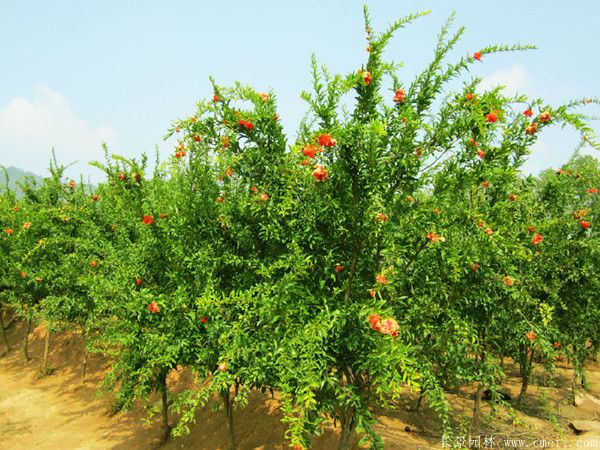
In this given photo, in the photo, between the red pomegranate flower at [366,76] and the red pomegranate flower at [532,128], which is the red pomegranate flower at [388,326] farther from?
the red pomegranate flower at [532,128]

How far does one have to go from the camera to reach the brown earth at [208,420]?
812cm

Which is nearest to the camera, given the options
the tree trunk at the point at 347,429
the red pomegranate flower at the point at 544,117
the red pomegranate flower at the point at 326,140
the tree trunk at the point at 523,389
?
the red pomegranate flower at the point at 326,140

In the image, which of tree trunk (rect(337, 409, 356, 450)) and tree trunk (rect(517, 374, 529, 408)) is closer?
tree trunk (rect(337, 409, 356, 450))

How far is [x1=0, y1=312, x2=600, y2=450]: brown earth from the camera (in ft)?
26.6

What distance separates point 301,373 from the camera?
3889 mm

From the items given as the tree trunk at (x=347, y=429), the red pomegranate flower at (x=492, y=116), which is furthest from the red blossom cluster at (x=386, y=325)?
the tree trunk at (x=347, y=429)

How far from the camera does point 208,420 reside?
9.15m

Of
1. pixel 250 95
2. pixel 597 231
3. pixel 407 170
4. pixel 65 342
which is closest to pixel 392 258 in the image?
pixel 407 170

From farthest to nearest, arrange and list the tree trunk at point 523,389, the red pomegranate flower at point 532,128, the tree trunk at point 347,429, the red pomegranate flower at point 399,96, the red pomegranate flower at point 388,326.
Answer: the tree trunk at point 523,389 → the tree trunk at point 347,429 → the red pomegranate flower at point 399,96 → the red pomegranate flower at point 532,128 → the red pomegranate flower at point 388,326

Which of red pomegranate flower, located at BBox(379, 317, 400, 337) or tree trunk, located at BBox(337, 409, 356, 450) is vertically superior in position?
red pomegranate flower, located at BBox(379, 317, 400, 337)

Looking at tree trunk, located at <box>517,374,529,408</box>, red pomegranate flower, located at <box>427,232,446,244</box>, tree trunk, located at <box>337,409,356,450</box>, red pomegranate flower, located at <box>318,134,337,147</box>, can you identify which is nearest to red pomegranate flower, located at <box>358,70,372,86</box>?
red pomegranate flower, located at <box>318,134,337,147</box>

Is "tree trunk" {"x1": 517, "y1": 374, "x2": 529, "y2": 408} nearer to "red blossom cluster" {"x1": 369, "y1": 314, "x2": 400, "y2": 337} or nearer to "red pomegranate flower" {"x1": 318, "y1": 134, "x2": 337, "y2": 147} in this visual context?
"red blossom cluster" {"x1": 369, "y1": 314, "x2": 400, "y2": 337}

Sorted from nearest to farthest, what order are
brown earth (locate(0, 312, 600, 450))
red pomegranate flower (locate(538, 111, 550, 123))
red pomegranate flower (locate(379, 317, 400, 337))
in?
red pomegranate flower (locate(379, 317, 400, 337)) < red pomegranate flower (locate(538, 111, 550, 123)) < brown earth (locate(0, 312, 600, 450))

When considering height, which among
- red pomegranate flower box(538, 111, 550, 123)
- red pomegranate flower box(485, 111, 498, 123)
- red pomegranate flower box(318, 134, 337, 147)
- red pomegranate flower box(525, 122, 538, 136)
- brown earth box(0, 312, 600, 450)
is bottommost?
brown earth box(0, 312, 600, 450)
